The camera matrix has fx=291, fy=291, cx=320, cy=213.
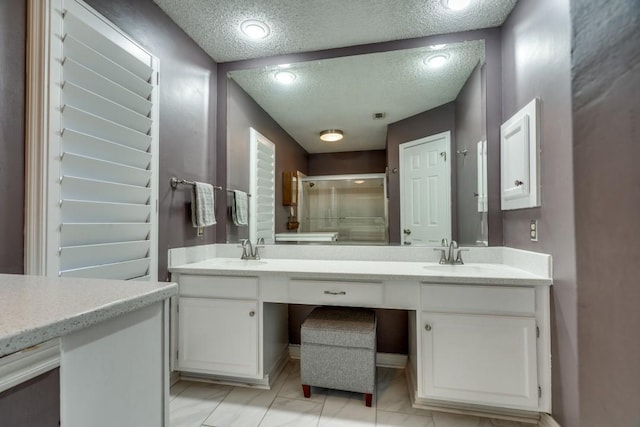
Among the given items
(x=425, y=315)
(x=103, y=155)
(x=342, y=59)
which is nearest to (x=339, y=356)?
(x=425, y=315)

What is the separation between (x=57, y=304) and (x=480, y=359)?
1741 millimetres

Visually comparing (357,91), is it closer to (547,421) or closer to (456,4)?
(456,4)

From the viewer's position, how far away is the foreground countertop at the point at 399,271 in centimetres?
150

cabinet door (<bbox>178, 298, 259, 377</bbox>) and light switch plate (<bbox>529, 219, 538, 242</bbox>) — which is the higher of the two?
light switch plate (<bbox>529, 219, 538, 242</bbox>)

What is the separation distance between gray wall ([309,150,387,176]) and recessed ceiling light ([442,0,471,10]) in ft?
3.14


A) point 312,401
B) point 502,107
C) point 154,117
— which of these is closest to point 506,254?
point 502,107

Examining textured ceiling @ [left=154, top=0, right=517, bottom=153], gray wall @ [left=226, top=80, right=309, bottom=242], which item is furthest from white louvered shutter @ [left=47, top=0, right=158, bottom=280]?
gray wall @ [left=226, top=80, right=309, bottom=242]

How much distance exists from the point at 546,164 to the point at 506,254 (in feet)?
2.20

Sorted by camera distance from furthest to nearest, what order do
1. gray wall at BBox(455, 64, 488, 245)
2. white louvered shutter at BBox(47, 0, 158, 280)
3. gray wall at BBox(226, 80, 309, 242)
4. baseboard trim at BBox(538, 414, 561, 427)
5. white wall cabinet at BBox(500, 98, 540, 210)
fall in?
1. gray wall at BBox(226, 80, 309, 242)
2. gray wall at BBox(455, 64, 488, 245)
3. white wall cabinet at BBox(500, 98, 540, 210)
4. baseboard trim at BBox(538, 414, 561, 427)
5. white louvered shutter at BBox(47, 0, 158, 280)

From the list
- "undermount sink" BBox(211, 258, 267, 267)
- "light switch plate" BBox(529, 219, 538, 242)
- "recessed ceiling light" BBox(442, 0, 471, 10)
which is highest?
"recessed ceiling light" BBox(442, 0, 471, 10)

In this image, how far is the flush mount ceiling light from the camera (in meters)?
2.33

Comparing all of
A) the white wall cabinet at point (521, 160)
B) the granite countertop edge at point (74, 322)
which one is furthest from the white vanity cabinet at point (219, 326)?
the white wall cabinet at point (521, 160)

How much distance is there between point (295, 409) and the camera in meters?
1.66

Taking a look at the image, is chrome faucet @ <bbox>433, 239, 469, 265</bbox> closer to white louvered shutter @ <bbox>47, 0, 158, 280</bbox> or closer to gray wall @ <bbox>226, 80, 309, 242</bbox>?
gray wall @ <bbox>226, 80, 309, 242</bbox>
